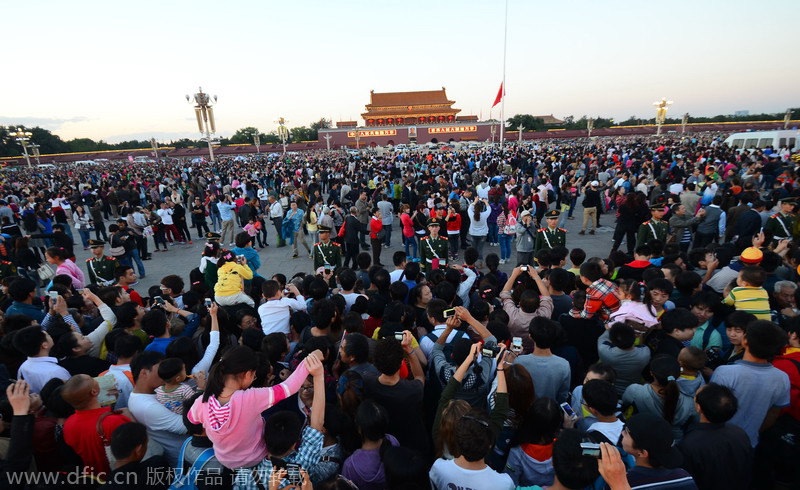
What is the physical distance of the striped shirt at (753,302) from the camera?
3.26m

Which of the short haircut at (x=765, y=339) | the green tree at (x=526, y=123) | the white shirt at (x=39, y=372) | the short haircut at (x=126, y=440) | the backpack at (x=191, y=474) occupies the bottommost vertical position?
the backpack at (x=191, y=474)

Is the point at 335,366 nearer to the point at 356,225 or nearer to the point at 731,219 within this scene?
the point at 356,225

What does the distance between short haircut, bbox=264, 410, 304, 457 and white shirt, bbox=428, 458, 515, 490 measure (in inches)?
32.6

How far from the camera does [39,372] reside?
9.43 feet

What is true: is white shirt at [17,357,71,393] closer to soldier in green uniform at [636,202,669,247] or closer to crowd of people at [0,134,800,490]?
crowd of people at [0,134,800,490]

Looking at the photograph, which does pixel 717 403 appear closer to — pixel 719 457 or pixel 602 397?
pixel 719 457

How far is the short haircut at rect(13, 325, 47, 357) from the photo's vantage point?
2.86 meters

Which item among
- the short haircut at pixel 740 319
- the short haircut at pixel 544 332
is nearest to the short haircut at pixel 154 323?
the short haircut at pixel 544 332

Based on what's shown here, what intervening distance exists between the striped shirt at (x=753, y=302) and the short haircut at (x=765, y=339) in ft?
3.61

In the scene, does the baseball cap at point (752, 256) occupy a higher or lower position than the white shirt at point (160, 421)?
higher

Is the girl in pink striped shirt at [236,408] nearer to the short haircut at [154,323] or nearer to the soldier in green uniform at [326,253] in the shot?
the short haircut at [154,323]

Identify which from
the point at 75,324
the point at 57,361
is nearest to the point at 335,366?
the point at 57,361

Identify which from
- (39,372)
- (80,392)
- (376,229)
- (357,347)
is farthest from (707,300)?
(376,229)

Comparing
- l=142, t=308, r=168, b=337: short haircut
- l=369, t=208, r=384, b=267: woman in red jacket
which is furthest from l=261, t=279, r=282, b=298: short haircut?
l=369, t=208, r=384, b=267: woman in red jacket
